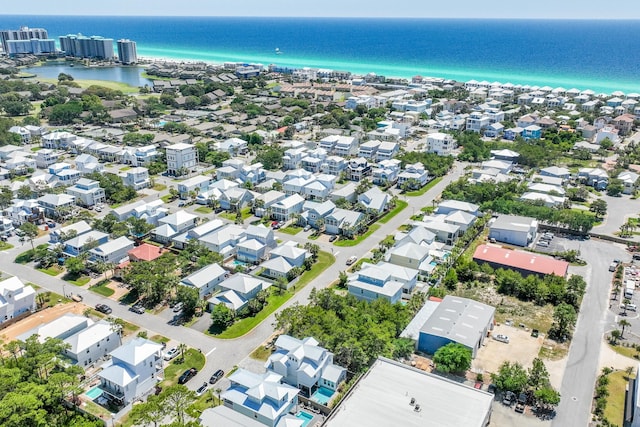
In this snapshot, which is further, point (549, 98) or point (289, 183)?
point (549, 98)

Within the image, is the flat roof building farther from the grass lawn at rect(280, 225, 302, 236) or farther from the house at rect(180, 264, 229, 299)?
the grass lawn at rect(280, 225, 302, 236)

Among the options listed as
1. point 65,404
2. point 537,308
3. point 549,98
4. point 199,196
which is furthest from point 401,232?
point 549,98

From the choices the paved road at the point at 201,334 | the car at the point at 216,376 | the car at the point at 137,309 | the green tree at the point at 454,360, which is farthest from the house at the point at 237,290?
the green tree at the point at 454,360

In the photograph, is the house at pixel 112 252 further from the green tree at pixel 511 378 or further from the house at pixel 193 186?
the green tree at pixel 511 378

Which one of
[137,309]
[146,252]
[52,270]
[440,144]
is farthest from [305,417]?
[440,144]

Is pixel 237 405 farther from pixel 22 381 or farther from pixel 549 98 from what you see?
pixel 549 98

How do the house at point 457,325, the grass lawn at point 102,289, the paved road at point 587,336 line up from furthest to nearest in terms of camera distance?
the grass lawn at point 102,289 → the house at point 457,325 → the paved road at point 587,336
